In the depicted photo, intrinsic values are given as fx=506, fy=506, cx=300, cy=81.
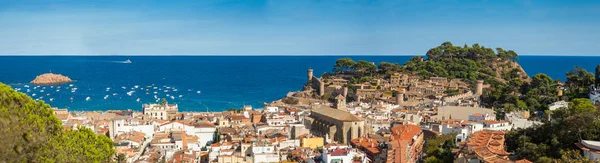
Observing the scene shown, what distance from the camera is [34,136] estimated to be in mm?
12906

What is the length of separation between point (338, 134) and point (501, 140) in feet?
36.2

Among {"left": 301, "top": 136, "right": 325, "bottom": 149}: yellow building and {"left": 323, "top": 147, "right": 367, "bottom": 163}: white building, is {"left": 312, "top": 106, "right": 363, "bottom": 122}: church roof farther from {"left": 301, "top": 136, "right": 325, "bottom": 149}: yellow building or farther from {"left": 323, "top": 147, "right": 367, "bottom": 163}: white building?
{"left": 323, "top": 147, "right": 367, "bottom": 163}: white building

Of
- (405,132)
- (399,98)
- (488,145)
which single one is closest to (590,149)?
(488,145)

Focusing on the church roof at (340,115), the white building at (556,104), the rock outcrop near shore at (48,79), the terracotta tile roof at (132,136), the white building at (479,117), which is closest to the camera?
the terracotta tile roof at (132,136)

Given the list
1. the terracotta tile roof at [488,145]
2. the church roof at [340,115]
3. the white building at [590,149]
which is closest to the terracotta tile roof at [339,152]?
the terracotta tile roof at [488,145]

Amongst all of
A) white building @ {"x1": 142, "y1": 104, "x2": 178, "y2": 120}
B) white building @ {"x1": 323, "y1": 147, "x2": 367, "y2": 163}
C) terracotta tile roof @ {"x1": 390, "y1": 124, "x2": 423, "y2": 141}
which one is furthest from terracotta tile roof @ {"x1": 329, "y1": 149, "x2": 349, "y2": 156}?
white building @ {"x1": 142, "y1": 104, "x2": 178, "y2": 120}

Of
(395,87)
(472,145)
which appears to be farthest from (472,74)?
(472,145)

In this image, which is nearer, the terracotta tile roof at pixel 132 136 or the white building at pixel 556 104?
the terracotta tile roof at pixel 132 136

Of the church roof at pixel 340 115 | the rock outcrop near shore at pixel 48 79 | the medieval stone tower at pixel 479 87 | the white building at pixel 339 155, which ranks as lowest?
the white building at pixel 339 155

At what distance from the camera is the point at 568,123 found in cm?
2169

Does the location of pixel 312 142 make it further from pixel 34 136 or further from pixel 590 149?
pixel 34 136

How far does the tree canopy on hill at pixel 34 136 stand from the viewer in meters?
12.2

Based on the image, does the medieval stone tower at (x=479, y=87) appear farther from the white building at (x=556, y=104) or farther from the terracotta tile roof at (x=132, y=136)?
the terracotta tile roof at (x=132, y=136)

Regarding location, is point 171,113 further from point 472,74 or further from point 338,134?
point 472,74
